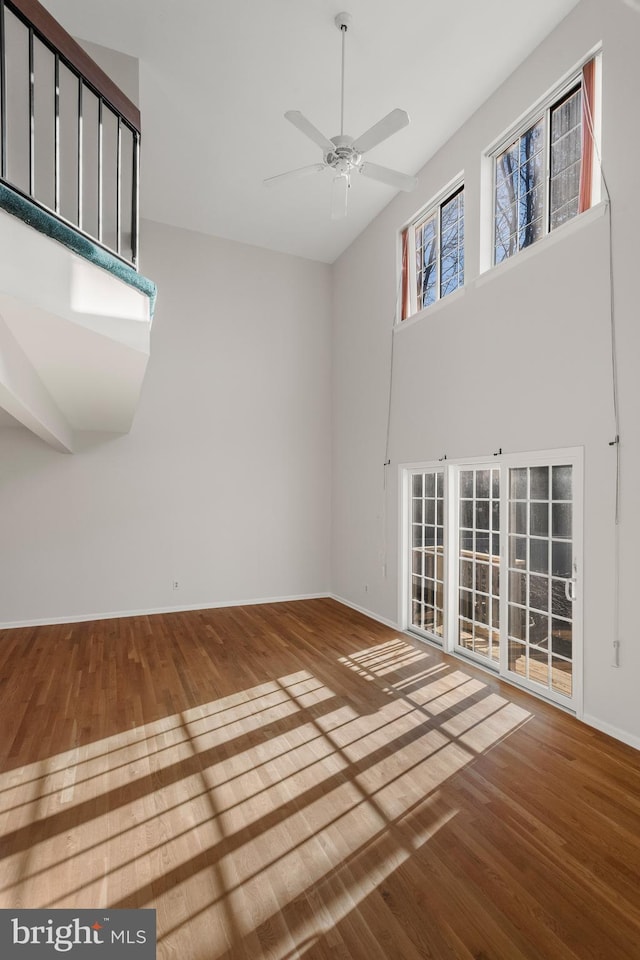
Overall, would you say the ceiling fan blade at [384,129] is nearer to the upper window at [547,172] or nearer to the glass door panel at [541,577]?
the upper window at [547,172]

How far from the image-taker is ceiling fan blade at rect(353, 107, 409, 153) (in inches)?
125

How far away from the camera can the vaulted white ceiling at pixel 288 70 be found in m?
3.81

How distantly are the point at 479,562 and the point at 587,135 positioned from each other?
341 cm

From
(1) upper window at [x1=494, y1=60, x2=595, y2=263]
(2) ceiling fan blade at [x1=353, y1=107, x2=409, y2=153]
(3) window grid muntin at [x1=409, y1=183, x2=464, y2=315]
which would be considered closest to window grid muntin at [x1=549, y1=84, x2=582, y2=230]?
(1) upper window at [x1=494, y1=60, x2=595, y2=263]

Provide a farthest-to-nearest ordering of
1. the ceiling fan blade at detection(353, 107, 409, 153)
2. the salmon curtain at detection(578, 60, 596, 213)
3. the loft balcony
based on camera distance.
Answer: the salmon curtain at detection(578, 60, 596, 213) < the ceiling fan blade at detection(353, 107, 409, 153) < the loft balcony

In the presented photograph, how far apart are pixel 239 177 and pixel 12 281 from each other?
4.53 meters

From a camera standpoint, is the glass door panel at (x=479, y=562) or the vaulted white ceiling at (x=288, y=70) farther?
the glass door panel at (x=479, y=562)

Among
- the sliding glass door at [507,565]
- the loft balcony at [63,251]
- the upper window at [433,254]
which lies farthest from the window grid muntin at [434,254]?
the loft balcony at [63,251]

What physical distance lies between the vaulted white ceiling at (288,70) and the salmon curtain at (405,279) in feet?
1.96

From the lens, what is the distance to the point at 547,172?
4109mm

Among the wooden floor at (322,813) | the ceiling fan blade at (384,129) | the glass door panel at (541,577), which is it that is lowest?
the wooden floor at (322,813)

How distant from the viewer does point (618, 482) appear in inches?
132

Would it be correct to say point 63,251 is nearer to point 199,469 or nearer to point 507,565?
point 507,565

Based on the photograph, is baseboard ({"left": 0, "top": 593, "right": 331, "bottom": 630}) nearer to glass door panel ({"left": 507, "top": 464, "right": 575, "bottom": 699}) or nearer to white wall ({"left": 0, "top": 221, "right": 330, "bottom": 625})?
white wall ({"left": 0, "top": 221, "right": 330, "bottom": 625})
